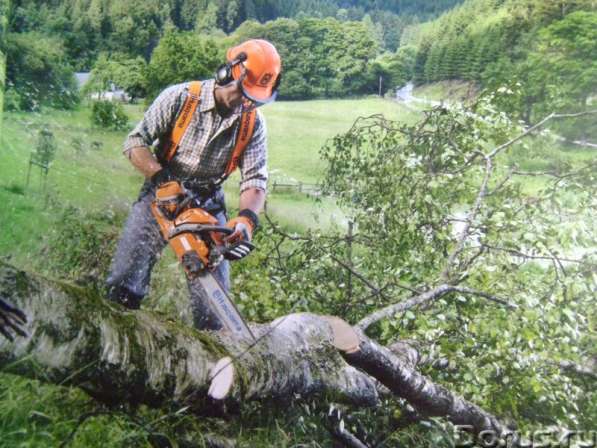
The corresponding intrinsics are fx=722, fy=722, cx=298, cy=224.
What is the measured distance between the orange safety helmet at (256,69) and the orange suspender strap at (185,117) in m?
0.12

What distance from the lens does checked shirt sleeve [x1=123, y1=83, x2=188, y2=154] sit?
2170 millimetres

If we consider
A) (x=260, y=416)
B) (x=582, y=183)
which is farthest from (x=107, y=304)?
(x=582, y=183)

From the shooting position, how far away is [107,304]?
1.92 m

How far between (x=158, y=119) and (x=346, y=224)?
0.74 metres

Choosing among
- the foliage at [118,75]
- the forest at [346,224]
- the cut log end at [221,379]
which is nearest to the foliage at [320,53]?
the forest at [346,224]

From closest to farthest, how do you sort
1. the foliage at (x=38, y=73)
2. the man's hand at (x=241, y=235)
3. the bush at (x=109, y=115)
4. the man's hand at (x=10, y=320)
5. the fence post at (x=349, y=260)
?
1. the man's hand at (x=10, y=320)
2. the man's hand at (x=241, y=235)
3. the bush at (x=109, y=115)
4. the foliage at (x=38, y=73)
5. the fence post at (x=349, y=260)

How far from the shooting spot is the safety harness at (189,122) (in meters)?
2.17

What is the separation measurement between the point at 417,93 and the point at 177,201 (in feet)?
3.24

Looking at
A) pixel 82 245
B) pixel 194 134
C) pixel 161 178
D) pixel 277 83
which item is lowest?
pixel 82 245

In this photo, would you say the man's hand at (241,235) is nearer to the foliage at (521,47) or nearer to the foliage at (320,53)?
the foliage at (320,53)

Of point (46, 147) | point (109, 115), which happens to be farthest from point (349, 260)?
point (46, 147)

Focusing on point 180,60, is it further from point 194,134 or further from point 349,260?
point 349,260

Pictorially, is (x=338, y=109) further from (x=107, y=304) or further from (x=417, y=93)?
(x=107, y=304)

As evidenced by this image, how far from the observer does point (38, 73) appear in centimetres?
239
